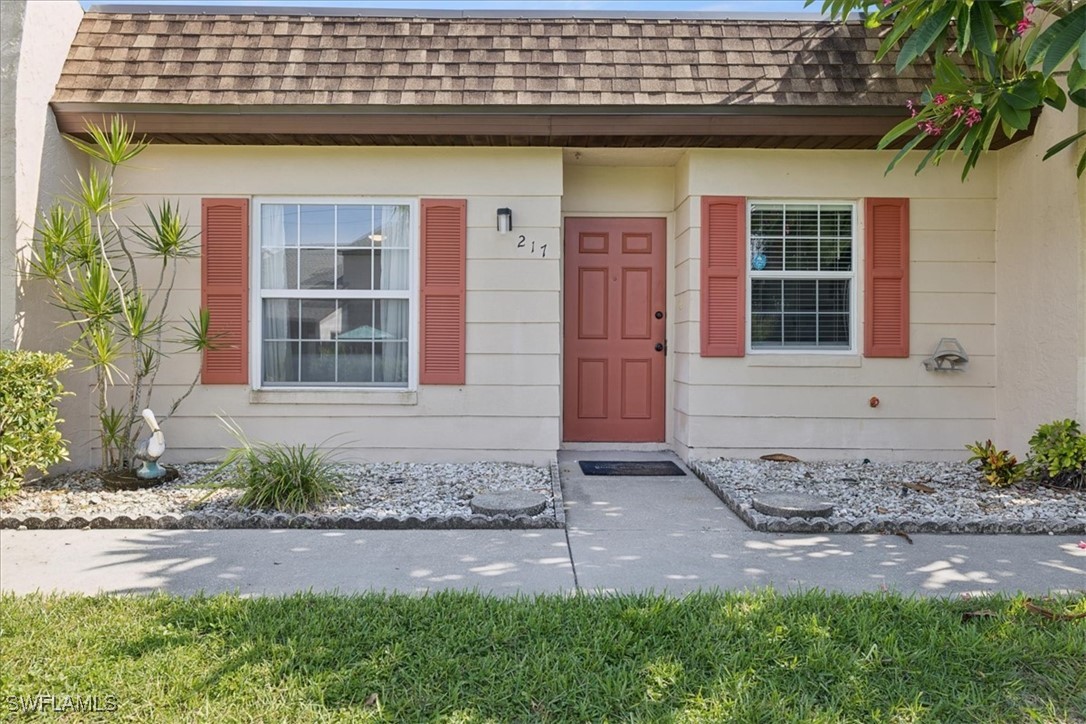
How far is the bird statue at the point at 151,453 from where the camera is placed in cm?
523

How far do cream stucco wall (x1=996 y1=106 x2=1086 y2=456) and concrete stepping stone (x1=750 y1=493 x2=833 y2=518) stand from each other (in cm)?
239

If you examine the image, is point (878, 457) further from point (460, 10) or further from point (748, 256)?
point (460, 10)

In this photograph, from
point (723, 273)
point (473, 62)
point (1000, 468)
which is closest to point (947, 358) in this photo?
point (1000, 468)

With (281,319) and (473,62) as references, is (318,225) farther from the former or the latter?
(473,62)

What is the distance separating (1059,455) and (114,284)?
293 inches

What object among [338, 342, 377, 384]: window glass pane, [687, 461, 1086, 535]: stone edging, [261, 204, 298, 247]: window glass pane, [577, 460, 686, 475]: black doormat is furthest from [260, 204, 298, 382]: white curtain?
[687, 461, 1086, 535]: stone edging

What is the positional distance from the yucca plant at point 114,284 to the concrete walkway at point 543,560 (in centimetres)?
157

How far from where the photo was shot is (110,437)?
17.7ft

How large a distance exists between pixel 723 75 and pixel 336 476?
14.6 feet

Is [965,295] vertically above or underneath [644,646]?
above

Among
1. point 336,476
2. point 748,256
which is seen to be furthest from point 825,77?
point 336,476

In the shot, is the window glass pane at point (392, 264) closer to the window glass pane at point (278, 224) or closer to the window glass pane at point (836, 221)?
the window glass pane at point (278, 224)

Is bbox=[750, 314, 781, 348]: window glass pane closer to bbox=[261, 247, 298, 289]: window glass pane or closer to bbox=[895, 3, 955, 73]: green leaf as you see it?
bbox=[895, 3, 955, 73]: green leaf

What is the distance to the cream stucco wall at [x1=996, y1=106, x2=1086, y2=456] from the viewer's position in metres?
5.29
